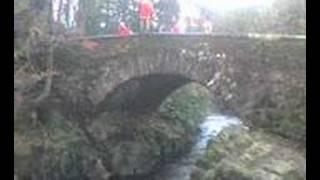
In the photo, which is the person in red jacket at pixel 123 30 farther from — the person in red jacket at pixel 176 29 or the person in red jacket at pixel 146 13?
the person in red jacket at pixel 176 29

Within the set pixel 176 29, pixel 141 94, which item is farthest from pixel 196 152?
pixel 176 29

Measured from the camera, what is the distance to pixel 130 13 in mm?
3342

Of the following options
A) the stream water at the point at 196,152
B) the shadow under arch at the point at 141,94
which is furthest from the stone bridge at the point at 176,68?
the stream water at the point at 196,152

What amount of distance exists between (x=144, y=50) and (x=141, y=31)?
0.17 metres

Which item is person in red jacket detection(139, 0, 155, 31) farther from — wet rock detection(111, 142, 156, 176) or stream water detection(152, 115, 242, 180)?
wet rock detection(111, 142, 156, 176)

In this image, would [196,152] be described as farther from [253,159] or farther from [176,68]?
[253,159]

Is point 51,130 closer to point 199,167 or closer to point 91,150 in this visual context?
point 91,150

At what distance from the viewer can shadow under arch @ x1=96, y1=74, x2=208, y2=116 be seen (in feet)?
12.2

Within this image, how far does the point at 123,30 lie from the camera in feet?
11.2

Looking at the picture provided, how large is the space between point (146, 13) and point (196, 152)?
94 cm

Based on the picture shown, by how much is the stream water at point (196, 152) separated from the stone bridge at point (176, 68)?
135 millimetres

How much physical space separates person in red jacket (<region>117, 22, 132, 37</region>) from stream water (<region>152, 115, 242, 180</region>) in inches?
27.6
